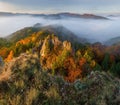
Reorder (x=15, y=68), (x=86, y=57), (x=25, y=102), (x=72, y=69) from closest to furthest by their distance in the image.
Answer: (x=25, y=102) < (x=15, y=68) < (x=72, y=69) < (x=86, y=57)

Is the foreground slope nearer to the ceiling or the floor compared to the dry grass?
nearer to the floor

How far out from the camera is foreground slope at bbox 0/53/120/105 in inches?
567

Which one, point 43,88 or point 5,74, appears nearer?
point 43,88

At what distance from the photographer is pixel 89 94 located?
15.1m

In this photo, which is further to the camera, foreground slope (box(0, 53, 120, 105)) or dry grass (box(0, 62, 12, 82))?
dry grass (box(0, 62, 12, 82))

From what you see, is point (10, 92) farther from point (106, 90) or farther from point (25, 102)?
point (106, 90)

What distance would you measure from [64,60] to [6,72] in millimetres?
99936

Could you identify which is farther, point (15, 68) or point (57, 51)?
point (57, 51)

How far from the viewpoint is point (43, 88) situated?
584 inches

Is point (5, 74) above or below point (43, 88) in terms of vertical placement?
above

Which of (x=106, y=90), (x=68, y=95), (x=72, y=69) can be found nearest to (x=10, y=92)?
(x=68, y=95)

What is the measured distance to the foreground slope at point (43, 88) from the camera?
14.4 meters

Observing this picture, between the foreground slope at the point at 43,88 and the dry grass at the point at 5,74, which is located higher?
the dry grass at the point at 5,74

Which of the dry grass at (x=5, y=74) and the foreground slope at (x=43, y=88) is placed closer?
the foreground slope at (x=43, y=88)
